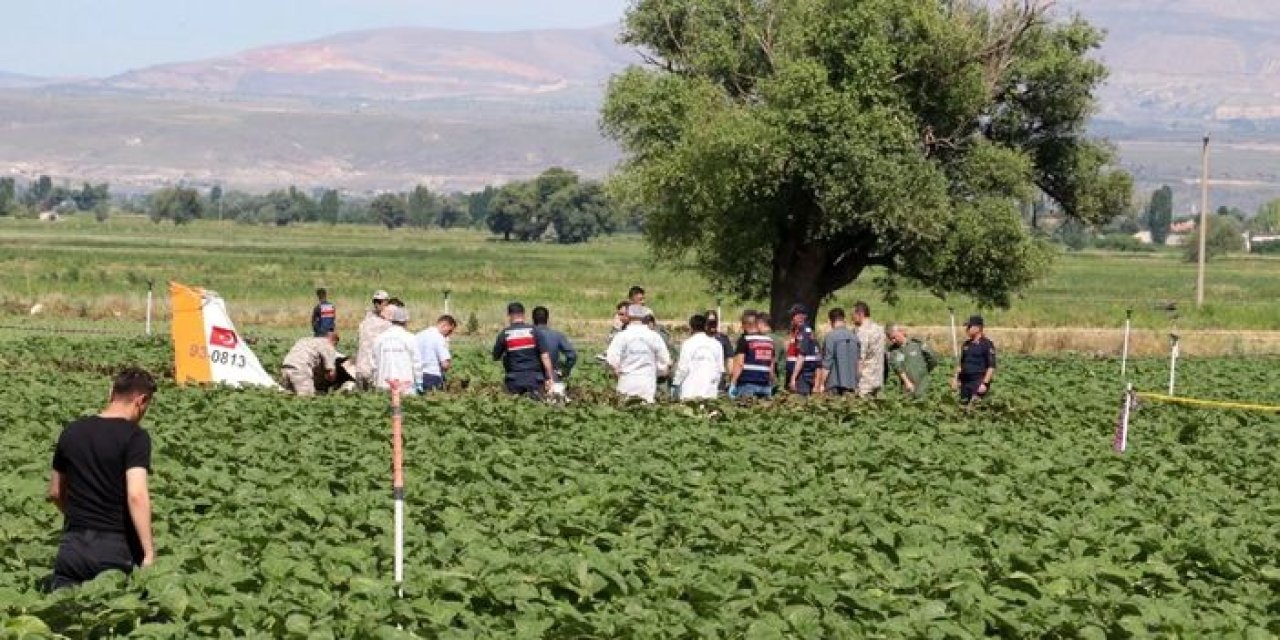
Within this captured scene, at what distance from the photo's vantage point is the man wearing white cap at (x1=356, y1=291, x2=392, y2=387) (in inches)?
1073

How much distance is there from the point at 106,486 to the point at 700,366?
15.7 m

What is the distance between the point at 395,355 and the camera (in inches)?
1027

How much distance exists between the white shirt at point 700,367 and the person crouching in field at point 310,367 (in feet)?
13.7

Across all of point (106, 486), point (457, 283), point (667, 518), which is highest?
point (106, 486)

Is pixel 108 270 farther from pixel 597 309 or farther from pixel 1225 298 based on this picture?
pixel 1225 298

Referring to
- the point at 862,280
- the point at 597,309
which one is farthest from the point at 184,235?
the point at 597,309

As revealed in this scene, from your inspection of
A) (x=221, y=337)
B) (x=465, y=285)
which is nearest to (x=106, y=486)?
(x=221, y=337)

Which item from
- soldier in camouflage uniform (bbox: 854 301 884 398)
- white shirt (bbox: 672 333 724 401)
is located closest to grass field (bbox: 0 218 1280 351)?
soldier in camouflage uniform (bbox: 854 301 884 398)

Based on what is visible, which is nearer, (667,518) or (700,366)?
(667,518)

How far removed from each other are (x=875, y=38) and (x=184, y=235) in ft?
435

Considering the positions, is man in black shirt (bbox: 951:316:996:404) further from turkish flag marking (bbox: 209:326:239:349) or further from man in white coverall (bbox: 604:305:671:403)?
turkish flag marking (bbox: 209:326:239:349)

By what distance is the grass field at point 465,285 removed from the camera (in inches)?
2347

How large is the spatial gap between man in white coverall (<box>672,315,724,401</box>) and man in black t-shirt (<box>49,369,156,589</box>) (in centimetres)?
1522

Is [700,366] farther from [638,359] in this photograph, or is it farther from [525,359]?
[525,359]
